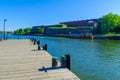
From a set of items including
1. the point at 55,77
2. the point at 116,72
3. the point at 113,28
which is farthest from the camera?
the point at 113,28

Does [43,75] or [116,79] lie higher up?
[43,75]

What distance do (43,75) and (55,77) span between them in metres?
0.78

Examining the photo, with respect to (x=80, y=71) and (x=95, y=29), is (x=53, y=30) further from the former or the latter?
(x=80, y=71)

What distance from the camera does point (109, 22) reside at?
132m

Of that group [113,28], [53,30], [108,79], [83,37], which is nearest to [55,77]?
[108,79]

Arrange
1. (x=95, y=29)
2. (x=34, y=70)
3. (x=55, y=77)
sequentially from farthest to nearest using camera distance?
(x=95, y=29) < (x=34, y=70) < (x=55, y=77)

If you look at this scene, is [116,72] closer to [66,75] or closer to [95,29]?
[66,75]

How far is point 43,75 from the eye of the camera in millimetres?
13023

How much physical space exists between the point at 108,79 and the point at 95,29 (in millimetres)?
132855

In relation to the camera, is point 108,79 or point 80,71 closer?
point 108,79

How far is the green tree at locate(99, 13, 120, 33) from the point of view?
131375 mm

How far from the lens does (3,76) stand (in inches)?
507

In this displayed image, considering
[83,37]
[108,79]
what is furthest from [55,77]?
[83,37]

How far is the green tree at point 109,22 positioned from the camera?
431ft
